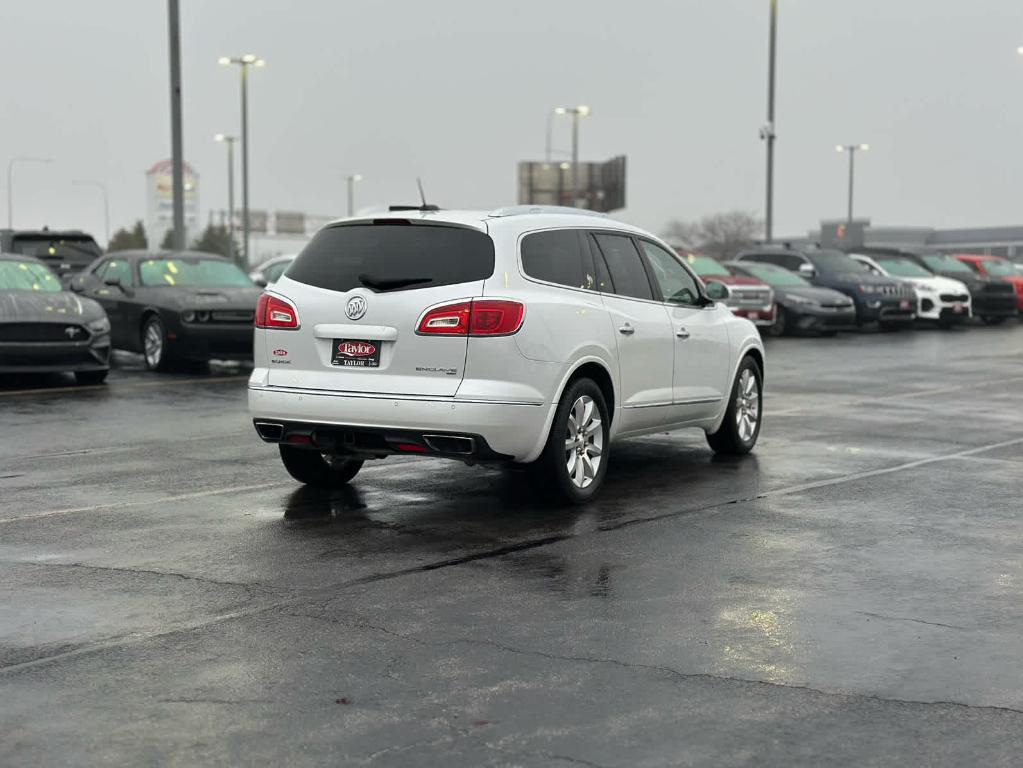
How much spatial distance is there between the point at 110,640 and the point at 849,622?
9.58ft

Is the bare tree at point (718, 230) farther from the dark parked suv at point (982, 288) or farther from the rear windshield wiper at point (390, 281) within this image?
the rear windshield wiper at point (390, 281)

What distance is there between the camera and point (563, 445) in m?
9.09

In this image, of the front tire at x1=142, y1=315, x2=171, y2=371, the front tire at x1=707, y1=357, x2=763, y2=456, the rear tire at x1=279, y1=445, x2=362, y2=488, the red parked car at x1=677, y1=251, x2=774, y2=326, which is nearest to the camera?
the rear tire at x1=279, y1=445, x2=362, y2=488

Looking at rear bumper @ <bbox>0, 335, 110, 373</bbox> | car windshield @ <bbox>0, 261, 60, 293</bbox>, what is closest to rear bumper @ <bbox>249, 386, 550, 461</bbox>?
rear bumper @ <bbox>0, 335, 110, 373</bbox>

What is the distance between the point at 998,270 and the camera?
4169 centimetres

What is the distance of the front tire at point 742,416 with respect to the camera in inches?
461

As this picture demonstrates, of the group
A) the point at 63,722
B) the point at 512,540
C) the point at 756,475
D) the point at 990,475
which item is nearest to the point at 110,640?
the point at 63,722

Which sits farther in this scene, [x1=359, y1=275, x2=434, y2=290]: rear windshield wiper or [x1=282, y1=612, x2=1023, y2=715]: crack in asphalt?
[x1=359, y1=275, x2=434, y2=290]: rear windshield wiper

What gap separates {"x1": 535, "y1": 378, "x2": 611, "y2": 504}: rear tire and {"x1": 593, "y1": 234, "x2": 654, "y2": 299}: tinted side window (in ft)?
2.81

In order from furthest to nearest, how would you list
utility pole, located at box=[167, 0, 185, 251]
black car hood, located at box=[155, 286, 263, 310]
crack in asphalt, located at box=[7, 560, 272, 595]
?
1. utility pole, located at box=[167, 0, 185, 251]
2. black car hood, located at box=[155, 286, 263, 310]
3. crack in asphalt, located at box=[7, 560, 272, 595]

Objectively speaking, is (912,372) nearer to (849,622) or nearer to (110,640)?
(849,622)

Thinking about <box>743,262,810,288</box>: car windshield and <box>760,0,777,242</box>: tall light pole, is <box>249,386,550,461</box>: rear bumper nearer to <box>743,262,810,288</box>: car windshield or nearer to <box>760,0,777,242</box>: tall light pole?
<box>743,262,810,288</box>: car windshield

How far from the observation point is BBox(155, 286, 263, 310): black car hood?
20.2 metres

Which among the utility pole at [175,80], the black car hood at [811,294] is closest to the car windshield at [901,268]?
the black car hood at [811,294]
